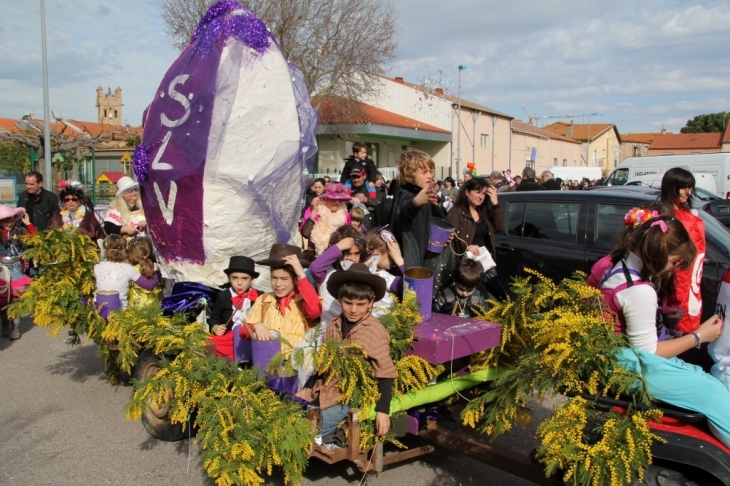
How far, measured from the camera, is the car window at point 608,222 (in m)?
6.21

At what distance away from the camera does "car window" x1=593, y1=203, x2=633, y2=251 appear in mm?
6207

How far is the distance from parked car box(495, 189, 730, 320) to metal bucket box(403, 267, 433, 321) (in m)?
2.73

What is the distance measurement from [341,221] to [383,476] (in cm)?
243

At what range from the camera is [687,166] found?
19969mm

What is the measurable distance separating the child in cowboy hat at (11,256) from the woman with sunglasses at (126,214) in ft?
4.53

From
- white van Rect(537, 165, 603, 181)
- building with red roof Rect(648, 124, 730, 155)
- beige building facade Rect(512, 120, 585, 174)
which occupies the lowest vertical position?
white van Rect(537, 165, 603, 181)

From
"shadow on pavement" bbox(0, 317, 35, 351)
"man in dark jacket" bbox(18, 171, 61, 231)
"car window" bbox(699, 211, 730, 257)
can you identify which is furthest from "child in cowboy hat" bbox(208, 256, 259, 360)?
"man in dark jacket" bbox(18, 171, 61, 231)

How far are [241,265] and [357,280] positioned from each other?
1.15m

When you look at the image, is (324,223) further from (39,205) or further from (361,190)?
(39,205)

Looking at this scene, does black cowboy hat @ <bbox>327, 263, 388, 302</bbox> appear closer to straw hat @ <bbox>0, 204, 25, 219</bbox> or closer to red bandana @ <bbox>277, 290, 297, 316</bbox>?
red bandana @ <bbox>277, 290, 297, 316</bbox>

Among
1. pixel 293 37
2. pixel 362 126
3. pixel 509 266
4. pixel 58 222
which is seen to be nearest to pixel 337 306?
A: pixel 509 266

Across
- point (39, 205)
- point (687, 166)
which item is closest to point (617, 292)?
point (39, 205)

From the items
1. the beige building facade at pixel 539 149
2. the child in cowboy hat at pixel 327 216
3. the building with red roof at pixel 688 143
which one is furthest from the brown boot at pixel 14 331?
the building with red roof at pixel 688 143

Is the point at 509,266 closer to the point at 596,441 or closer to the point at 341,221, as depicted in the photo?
the point at 341,221
